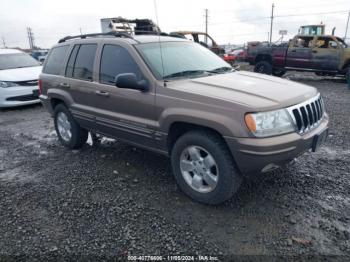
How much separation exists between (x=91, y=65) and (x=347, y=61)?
11127 mm

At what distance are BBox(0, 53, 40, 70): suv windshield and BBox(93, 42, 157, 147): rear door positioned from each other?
6.81 m

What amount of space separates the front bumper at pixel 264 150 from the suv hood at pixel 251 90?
0.32 meters

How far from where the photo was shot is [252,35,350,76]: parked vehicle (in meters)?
12.1

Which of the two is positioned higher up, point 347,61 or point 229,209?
point 347,61

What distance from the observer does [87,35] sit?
4.85 meters

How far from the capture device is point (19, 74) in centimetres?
892

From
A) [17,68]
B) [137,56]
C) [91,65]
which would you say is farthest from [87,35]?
[17,68]

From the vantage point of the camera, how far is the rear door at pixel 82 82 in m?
4.40

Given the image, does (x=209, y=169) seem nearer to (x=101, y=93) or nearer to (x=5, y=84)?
(x=101, y=93)

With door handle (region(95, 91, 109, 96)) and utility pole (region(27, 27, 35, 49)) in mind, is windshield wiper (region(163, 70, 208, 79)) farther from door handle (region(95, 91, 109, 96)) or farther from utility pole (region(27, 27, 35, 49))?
utility pole (region(27, 27, 35, 49))

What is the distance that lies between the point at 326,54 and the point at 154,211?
37.9ft

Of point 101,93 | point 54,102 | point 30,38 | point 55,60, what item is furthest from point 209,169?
point 30,38

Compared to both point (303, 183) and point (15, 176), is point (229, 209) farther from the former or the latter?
point (15, 176)

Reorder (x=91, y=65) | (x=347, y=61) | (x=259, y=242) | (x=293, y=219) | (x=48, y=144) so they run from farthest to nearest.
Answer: (x=347, y=61)
(x=48, y=144)
(x=91, y=65)
(x=293, y=219)
(x=259, y=242)
